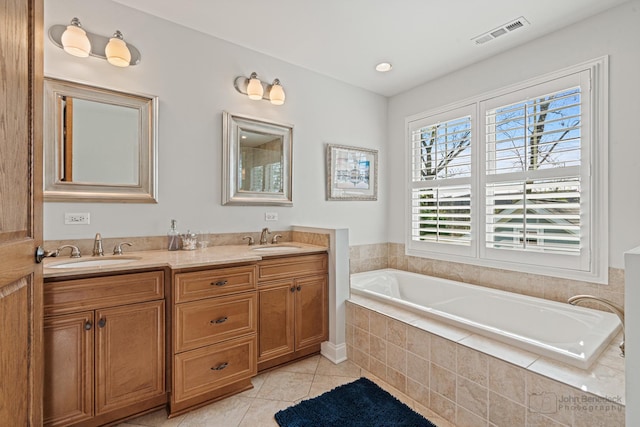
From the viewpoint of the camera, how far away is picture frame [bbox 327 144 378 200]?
318cm

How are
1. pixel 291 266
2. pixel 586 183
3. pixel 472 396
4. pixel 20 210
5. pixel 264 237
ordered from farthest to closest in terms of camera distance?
pixel 264 237 → pixel 291 266 → pixel 586 183 → pixel 472 396 → pixel 20 210

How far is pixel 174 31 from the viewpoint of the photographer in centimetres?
230

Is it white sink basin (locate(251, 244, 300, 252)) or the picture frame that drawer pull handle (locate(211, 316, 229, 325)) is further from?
the picture frame

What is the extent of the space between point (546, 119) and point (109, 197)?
3.24m

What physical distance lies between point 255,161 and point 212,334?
146 centimetres

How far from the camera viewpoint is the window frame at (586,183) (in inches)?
82.8

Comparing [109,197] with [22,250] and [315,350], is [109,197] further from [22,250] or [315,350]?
[315,350]

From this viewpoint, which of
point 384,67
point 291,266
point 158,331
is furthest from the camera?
point 384,67

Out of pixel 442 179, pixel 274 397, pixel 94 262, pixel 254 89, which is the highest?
pixel 254 89

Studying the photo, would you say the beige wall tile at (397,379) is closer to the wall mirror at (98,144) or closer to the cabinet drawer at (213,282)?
the cabinet drawer at (213,282)

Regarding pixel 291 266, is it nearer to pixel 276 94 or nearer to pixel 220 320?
pixel 220 320

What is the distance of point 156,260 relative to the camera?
1809 mm

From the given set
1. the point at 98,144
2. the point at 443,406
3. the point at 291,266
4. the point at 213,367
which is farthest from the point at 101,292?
the point at 443,406

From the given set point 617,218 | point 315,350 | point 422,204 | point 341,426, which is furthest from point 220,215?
point 617,218
